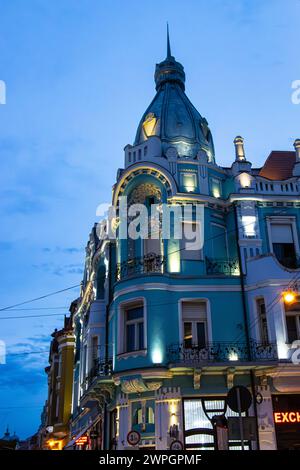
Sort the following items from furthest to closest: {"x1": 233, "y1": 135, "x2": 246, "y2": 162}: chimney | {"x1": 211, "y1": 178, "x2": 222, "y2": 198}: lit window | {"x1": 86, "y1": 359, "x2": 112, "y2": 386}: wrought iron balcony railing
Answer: {"x1": 233, "y1": 135, "x2": 246, "y2": 162}: chimney < {"x1": 211, "y1": 178, "x2": 222, "y2": 198}: lit window < {"x1": 86, "y1": 359, "x2": 112, "y2": 386}: wrought iron balcony railing

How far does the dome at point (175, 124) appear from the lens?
2834 cm

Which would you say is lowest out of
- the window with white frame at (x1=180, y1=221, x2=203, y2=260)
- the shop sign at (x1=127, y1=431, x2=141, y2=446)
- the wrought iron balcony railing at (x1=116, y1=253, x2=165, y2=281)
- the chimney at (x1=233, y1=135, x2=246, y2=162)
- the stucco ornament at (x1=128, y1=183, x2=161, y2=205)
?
the shop sign at (x1=127, y1=431, x2=141, y2=446)

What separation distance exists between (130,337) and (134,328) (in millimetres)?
445

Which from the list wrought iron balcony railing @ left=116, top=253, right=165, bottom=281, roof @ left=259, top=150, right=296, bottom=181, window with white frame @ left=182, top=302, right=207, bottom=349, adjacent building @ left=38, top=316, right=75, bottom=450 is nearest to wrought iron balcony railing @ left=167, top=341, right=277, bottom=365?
window with white frame @ left=182, top=302, right=207, bottom=349

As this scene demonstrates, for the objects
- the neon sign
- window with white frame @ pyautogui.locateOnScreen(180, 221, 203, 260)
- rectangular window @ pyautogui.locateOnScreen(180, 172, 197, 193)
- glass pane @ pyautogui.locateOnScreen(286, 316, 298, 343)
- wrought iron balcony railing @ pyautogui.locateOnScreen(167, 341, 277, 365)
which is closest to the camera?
the neon sign

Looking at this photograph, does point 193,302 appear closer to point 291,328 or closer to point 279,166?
point 291,328

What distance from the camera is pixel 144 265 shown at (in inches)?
975

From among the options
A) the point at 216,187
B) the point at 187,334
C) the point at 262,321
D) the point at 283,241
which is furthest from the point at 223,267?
the point at 216,187

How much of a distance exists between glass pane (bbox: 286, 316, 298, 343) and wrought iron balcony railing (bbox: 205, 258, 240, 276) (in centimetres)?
302

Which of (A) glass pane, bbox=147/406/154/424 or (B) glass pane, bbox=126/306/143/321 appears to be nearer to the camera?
(A) glass pane, bbox=147/406/154/424

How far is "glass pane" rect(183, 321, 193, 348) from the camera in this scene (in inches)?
928

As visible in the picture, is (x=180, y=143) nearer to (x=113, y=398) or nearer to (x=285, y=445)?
(x=113, y=398)

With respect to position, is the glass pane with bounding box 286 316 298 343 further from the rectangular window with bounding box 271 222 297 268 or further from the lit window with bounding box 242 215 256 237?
the lit window with bounding box 242 215 256 237
